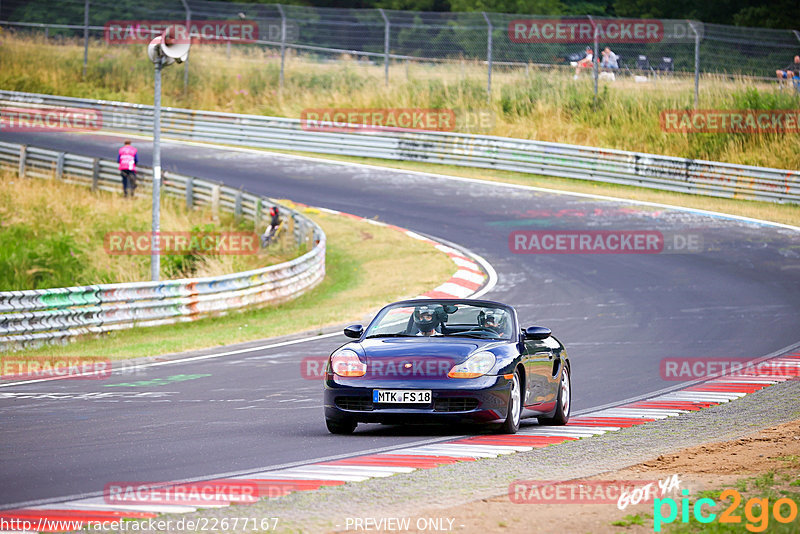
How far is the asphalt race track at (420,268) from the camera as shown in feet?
28.9

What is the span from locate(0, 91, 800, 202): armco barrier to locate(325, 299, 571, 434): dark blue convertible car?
21.4 m

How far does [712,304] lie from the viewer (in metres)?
19.7

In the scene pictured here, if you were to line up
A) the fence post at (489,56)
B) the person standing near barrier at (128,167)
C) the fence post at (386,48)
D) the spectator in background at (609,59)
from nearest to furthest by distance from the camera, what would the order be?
the person standing near barrier at (128,167)
the fence post at (489,56)
the spectator in background at (609,59)
the fence post at (386,48)

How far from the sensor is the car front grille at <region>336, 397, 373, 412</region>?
9.63 metres

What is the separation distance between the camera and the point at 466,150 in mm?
35250

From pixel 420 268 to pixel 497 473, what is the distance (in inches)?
609

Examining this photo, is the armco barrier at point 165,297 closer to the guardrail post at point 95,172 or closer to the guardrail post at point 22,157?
the guardrail post at point 95,172

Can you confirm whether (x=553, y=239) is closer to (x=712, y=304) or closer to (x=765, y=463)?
(x=712, y=304)

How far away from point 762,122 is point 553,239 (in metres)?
11.3

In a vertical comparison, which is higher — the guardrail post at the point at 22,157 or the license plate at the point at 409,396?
the license plate at the point at 409,396

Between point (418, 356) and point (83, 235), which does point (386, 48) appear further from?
point (418, 356)

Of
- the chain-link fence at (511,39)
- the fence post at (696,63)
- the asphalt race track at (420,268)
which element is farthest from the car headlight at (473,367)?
the fence post at (696,63)

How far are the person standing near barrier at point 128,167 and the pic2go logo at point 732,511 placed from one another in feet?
84.7

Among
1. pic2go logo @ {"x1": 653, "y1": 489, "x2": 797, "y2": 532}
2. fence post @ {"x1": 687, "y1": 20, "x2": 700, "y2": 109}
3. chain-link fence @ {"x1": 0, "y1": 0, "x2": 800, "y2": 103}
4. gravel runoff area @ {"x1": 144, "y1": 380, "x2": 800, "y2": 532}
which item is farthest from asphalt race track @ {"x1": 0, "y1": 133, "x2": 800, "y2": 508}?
fence post @ {"x1": 687, "y1": 20, "x2": 700, "y2": 109}
